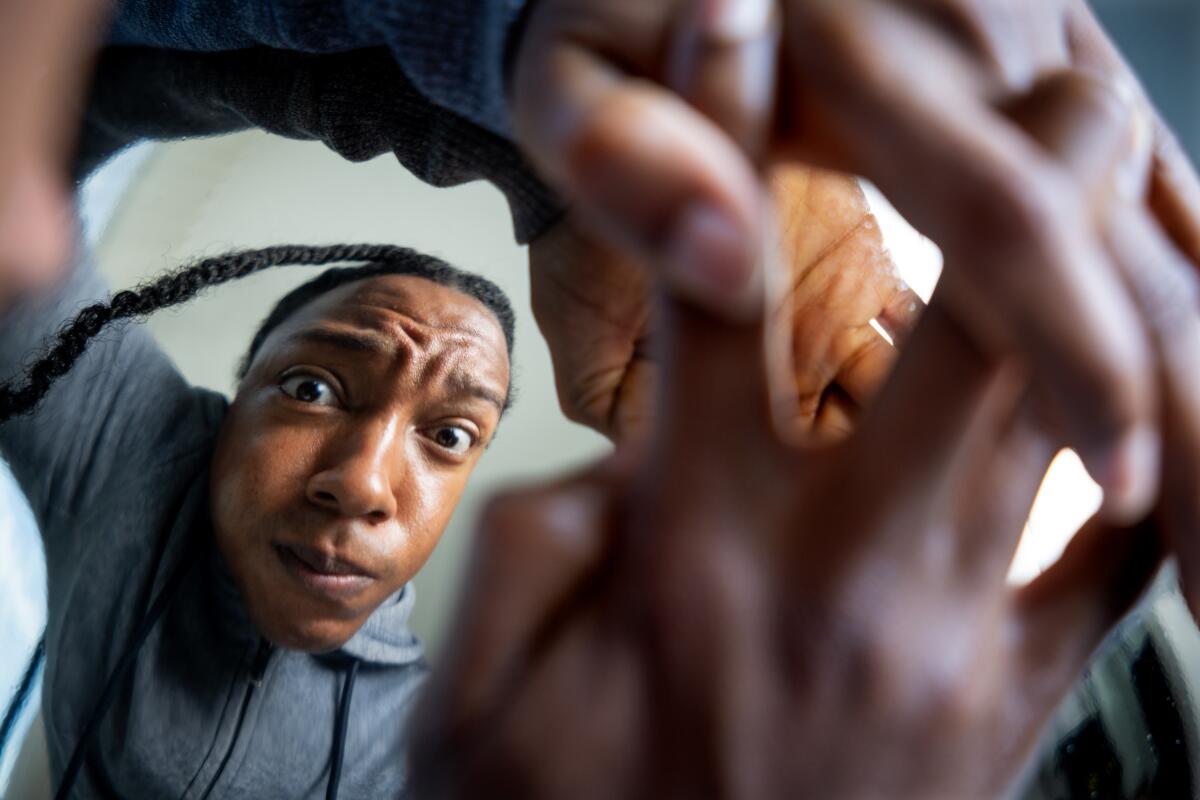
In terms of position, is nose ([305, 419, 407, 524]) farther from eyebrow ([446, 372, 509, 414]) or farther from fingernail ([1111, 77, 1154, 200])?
fingernail ([1111, 77, 1154, 200])

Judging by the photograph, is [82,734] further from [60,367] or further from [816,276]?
[816,276]

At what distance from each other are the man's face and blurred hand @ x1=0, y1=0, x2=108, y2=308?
122 millimetres

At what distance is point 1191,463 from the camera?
12cm

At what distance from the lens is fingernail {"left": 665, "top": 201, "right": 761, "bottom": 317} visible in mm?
93

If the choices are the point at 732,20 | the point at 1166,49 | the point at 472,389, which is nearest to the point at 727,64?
the point at 732,20

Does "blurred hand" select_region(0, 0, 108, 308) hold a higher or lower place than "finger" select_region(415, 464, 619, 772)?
higher

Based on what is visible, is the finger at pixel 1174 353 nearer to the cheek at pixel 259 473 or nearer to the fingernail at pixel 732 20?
the fingernail at pixel 732 20

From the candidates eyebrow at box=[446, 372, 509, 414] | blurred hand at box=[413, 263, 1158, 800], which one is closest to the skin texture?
blurred hand at box=[413, 263, 1158, 800]

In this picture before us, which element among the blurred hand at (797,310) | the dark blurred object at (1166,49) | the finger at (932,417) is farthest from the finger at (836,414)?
the dark blurred object at (1166,49)

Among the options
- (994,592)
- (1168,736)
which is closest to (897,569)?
(994,592)

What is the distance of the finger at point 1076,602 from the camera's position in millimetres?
131

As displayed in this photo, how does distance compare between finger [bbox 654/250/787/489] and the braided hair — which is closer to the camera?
finger [bbox 654/250/787/489]

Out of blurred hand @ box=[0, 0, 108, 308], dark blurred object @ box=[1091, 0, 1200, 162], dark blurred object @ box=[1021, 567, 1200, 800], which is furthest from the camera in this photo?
dark blurred object @ box=[1091, 0, 1200, 162]

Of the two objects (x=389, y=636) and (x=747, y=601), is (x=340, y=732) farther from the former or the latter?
(x=747, y=601)
